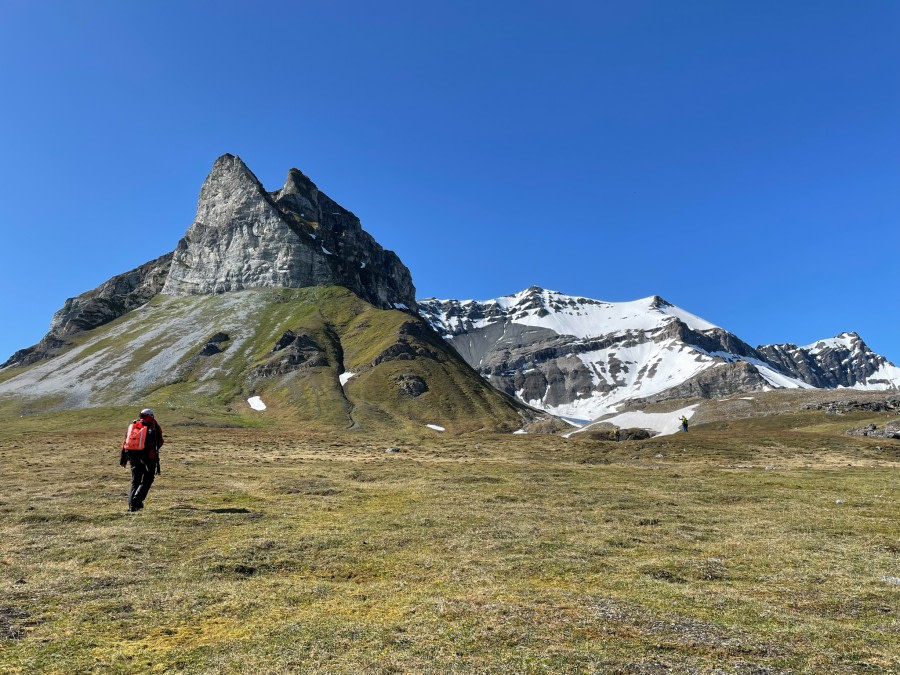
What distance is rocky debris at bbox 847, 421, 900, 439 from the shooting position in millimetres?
62787

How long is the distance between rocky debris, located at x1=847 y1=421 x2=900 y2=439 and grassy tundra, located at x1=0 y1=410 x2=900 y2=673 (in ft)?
143

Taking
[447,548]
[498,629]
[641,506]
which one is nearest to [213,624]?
[498,629]

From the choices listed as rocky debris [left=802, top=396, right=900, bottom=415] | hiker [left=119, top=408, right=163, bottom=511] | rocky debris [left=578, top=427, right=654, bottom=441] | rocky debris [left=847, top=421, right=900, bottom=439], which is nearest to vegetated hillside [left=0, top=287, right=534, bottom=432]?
rocky debris [left=578, top=427, right=654, bottom=441]

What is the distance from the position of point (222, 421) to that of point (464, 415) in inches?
2778

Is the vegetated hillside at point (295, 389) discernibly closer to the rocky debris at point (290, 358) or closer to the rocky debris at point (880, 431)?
the rocky debris at point (290, 358)

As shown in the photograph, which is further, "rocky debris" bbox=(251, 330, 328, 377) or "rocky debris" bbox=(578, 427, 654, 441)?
"rocky debris" bbox=(251, 330, 328, 377)

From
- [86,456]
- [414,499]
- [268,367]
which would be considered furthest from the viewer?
[268,367]

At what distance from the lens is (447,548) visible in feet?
52.7

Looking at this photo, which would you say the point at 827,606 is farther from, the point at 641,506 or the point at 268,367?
the point at 268,367

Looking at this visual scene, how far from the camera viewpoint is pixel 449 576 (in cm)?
1344

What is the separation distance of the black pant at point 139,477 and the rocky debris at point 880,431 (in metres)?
74.0

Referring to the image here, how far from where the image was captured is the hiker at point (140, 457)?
823 inches

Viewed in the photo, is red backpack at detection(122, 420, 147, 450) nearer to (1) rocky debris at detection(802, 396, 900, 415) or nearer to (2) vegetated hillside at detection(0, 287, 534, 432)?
(1) rocky debris at detection(802, 396, 900, 415)

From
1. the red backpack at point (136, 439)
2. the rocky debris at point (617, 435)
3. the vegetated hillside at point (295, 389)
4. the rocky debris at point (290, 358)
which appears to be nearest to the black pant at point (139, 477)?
the red backpack at point (136, 439)
